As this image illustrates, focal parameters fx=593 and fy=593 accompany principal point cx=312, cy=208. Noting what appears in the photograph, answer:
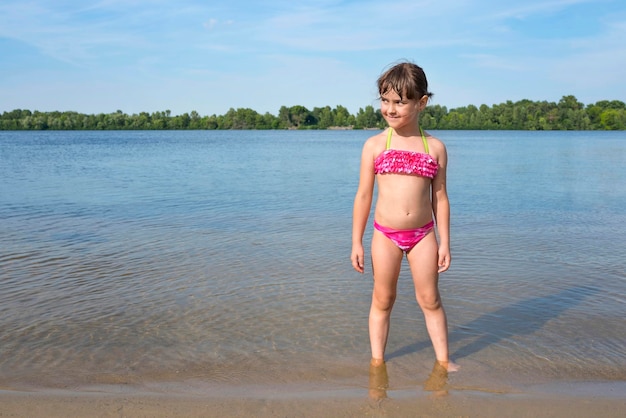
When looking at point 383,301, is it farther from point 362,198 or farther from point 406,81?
point 406,81

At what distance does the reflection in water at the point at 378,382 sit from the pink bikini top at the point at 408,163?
4.67 ft

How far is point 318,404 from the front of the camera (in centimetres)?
360

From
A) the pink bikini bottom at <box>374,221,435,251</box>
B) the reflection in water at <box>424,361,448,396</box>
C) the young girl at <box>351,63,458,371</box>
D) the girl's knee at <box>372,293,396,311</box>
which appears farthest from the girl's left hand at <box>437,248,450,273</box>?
the reflection in water at <box>424,361,448,396</box>

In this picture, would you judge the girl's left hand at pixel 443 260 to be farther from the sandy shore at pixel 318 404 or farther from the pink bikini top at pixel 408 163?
the sandy shore at pixel 318 404

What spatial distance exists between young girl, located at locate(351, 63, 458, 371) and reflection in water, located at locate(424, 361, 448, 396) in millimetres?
404

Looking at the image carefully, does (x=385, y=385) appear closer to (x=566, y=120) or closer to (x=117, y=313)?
(x=117, y=313)

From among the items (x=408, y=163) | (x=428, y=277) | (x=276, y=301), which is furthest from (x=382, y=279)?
(x=276, y=301)

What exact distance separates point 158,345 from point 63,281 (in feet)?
8.55

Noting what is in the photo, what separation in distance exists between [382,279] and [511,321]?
6.63ft

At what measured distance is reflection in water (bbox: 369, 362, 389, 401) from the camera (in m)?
3.76

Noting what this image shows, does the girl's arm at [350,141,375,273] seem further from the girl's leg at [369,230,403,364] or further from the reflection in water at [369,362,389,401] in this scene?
the reflection in water at [369,362,389,401]

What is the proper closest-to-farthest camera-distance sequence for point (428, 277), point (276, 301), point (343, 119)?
1. point (428, 277)
2. point (276, 301)
3. point (343, 119)

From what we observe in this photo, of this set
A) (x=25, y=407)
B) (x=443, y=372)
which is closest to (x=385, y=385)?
→ (x=443, y=372)

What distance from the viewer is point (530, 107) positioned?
12950cm
